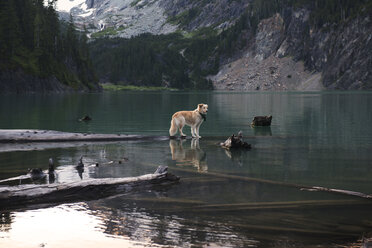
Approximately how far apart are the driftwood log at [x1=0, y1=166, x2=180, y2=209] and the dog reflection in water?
14.1 ft

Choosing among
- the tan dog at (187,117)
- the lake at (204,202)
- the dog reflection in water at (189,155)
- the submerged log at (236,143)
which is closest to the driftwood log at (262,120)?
the tan dog at (187,117)

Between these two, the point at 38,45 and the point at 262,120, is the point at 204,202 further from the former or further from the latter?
the point at 38,45

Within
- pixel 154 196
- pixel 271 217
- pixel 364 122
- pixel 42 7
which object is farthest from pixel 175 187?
pixel 42 7

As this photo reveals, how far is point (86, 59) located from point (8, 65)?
248ft

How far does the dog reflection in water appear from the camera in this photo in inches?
752

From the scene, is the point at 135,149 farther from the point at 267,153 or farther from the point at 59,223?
the point at 59,223

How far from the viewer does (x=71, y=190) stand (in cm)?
1261

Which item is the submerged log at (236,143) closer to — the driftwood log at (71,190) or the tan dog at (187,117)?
the tan dog at (187,117)

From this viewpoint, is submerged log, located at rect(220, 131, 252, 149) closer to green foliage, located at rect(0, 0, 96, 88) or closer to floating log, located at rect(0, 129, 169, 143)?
floating log, located at rect(0, 129, 169, 143)

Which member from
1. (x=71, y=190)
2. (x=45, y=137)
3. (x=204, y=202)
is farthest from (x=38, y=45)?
(x=204, y=202)

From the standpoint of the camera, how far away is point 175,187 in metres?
14.4

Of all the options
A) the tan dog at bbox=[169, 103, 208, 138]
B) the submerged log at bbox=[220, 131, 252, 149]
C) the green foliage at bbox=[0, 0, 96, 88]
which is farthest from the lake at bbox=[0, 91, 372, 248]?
the green foliage at bbox=[0, 0, 96, 88]

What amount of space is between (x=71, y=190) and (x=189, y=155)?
9.79 meters

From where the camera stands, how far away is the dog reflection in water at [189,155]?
1909 cm
